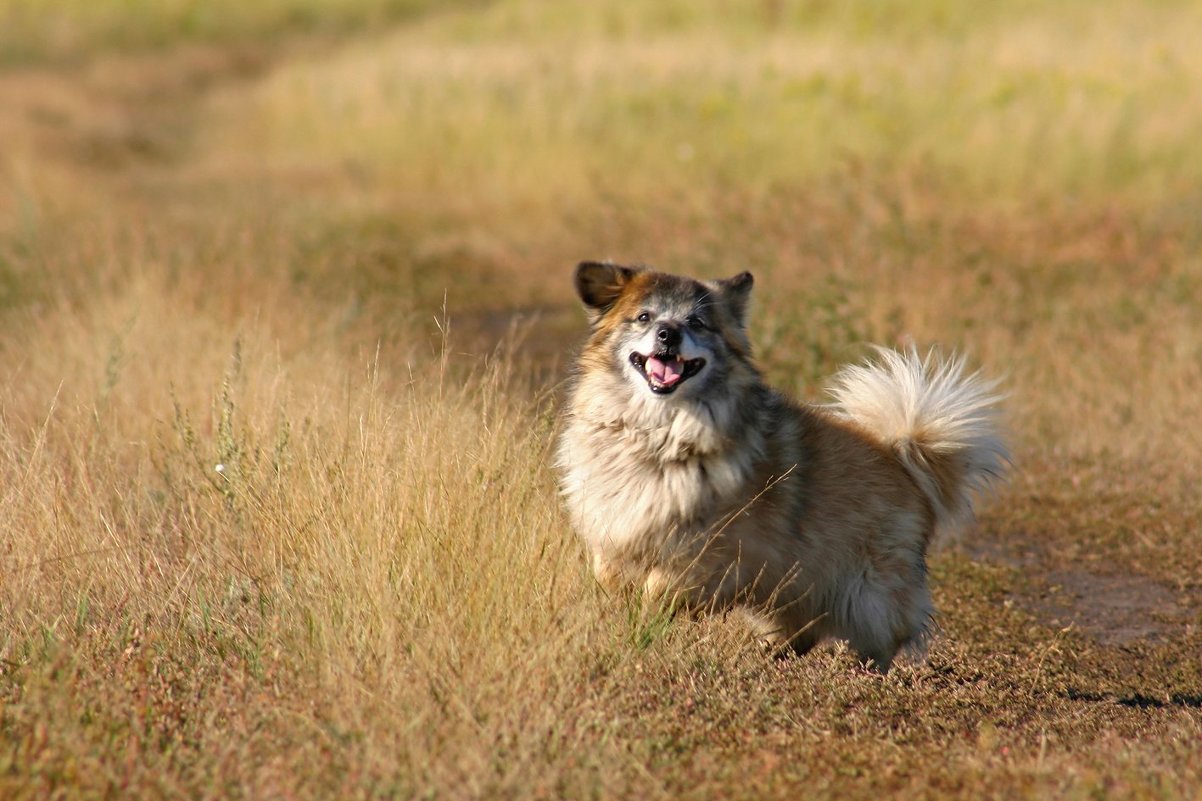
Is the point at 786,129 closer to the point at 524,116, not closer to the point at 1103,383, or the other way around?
the point at 524,116

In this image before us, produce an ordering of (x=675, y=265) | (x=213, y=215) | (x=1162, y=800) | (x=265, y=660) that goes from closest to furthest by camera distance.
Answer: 1. (x=1162, y=800)
2. (x=265, y=660)
3. (x=675, y=265)
4. (x=213, y=215)

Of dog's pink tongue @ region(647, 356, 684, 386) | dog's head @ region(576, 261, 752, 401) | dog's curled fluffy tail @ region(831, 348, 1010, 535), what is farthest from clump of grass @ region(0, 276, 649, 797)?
dog's curled fluffy tail @ region(831, 348, 1010, 535)

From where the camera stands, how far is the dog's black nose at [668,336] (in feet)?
16.4

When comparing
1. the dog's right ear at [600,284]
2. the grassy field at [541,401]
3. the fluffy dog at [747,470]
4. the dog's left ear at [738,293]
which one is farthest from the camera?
the dog's left ear at [738,293]

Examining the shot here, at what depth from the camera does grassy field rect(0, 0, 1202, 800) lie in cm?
411

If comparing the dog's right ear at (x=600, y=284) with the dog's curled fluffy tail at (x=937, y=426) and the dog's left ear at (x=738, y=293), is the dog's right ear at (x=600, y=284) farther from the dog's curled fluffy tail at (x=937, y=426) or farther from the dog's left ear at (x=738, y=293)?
the dog's curled fluffy tail at (x=937, y=426)

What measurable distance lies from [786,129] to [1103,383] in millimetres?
7547

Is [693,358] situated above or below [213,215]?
above

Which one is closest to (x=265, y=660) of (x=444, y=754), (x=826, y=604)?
(x=444, y=754)

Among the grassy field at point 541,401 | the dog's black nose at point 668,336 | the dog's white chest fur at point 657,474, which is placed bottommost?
the grassy field at point 541,401

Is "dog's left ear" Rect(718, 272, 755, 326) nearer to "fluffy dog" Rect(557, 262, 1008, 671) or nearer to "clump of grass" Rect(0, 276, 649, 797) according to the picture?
"fluffy dog" Rect(557, 262, 1008, 671)

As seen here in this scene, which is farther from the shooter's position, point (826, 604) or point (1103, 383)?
point (1103, 383)

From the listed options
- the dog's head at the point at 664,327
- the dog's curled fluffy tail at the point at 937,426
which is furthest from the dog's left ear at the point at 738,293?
the dog's curled fluffy tail at the point at 937,426

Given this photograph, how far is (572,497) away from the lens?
5301 mm
